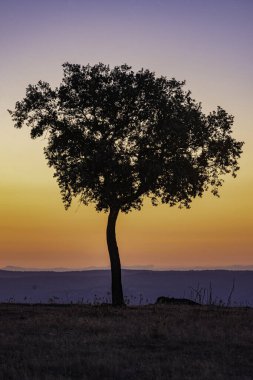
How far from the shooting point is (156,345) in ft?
77.4

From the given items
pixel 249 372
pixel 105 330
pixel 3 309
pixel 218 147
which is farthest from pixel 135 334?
pixel 218 147

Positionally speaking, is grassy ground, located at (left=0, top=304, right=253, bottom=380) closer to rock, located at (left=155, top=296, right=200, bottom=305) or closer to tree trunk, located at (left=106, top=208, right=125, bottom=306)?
tree trunk, located at (left=106, top=208, right=125, bottom=306)

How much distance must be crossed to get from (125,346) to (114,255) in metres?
21.6

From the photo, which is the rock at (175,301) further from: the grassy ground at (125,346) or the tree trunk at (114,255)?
the grassy ground at (125,346)

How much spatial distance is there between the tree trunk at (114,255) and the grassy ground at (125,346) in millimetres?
9036

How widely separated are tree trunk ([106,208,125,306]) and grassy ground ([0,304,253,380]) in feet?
29.6

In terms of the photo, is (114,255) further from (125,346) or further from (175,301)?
(125,346)

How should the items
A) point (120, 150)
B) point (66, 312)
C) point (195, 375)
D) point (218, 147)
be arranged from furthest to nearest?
point (218, 147), point (120, 150), point (66, 312), point (195, 375)

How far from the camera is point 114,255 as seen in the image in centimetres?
4478

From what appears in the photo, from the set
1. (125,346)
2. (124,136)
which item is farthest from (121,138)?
(125,346)

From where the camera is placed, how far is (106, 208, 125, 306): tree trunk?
44062 millimetres

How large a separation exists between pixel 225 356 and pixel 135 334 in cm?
552

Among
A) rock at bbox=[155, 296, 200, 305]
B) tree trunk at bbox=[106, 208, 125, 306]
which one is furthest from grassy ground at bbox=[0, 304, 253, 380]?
rock at bbox=[155, 296, 200, 305]

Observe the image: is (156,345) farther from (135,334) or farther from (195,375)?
(195,375)
